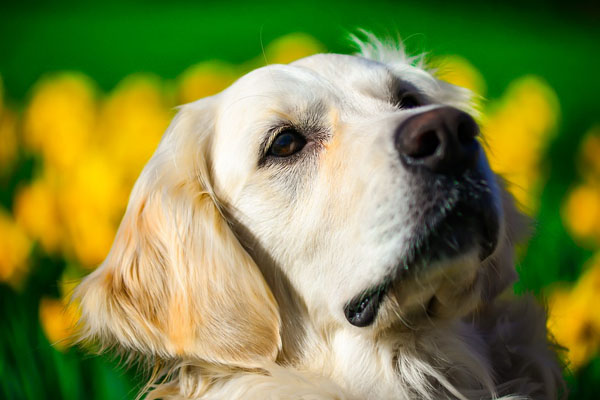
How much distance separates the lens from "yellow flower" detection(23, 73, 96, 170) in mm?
3389

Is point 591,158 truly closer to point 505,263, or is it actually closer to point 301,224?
point 505,263

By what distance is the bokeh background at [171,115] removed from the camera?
2941mm

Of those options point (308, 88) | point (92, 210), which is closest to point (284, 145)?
point (308, 88)

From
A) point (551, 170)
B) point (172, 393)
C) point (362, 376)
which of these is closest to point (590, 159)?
point (551, 170)

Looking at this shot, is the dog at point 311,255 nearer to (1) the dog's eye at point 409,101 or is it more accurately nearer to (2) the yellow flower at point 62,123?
(1) the dog's eye at point 409,101

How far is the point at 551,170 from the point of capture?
392cm

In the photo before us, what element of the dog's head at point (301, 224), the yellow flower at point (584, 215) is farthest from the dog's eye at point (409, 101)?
the yellow flower at point (584, 215)

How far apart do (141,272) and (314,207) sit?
1.95 ft

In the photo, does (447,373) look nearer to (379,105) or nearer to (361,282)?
(361,282)

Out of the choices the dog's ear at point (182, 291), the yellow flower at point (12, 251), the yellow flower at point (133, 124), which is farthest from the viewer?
the yellow flower at point (133, 124)

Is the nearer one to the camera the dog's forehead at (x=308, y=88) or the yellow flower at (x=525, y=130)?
the dog's forehead at (x=308, y=88)

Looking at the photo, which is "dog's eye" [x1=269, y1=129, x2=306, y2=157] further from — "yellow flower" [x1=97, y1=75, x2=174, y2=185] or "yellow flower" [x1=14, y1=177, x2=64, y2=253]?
"yellow flower" [x1=14, y1=177, x2=64, y2=253]

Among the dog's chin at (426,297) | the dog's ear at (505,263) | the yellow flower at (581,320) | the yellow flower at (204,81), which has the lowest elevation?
the yellow flower at (581,320)

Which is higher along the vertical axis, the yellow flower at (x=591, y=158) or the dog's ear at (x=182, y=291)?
the dog's ear at (x=182, y=291)
